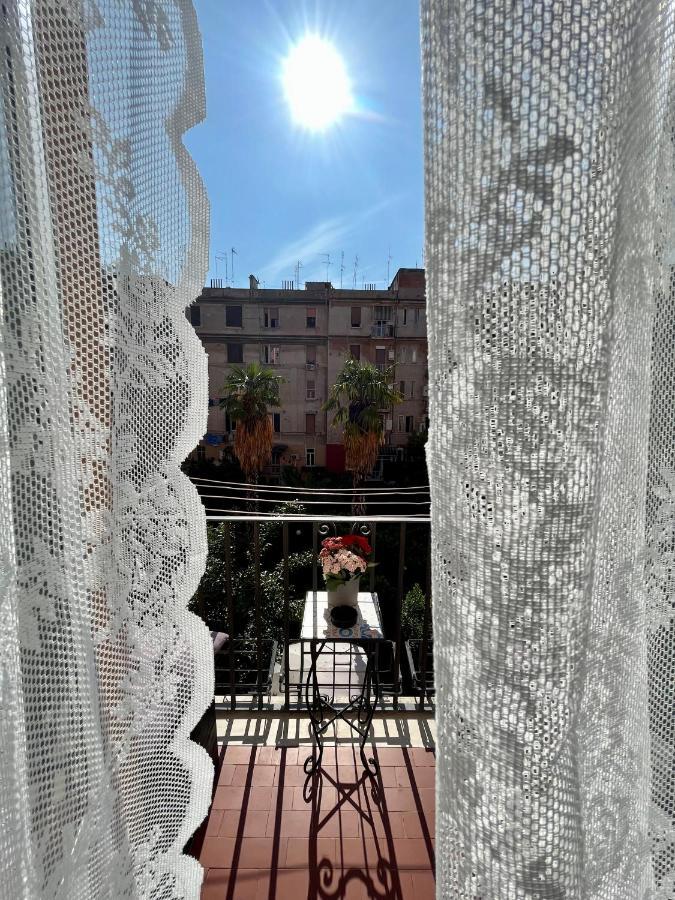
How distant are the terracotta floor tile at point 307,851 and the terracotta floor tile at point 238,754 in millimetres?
366

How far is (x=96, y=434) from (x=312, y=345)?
54.5ft

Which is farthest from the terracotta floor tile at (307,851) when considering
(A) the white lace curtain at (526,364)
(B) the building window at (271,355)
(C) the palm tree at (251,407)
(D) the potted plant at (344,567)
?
(B) the building window at (271,355)

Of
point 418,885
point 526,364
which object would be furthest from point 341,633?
point 526,364

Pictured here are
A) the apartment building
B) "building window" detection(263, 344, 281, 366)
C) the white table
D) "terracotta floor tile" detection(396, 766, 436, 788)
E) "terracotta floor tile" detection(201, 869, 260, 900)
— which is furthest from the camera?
"building window" detection(263, 344, 281, 366)

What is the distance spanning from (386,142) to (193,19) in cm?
70

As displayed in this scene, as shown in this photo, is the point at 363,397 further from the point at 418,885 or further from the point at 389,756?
the point at 418,885

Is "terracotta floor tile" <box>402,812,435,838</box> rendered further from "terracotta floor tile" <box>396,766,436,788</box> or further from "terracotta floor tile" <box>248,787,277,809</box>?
"terracotta floor tile" <box>248,787,277,809</box>

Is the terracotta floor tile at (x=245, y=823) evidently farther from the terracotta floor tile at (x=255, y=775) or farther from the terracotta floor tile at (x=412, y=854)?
the terracotta floor tile at (x=412, y=854)

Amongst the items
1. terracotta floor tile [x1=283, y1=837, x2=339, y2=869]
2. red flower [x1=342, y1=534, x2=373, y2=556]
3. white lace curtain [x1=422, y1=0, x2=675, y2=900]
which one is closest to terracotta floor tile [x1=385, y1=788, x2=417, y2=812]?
terracotta floor tile [x1=283, y1=837, x2=339, y2=869]

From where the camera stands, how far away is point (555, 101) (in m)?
0.32

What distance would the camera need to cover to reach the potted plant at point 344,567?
1.76 meters

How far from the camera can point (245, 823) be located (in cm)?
144

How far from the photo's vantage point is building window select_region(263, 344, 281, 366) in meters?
16.7

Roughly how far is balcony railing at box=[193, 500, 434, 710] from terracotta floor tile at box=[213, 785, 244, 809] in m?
0.39
